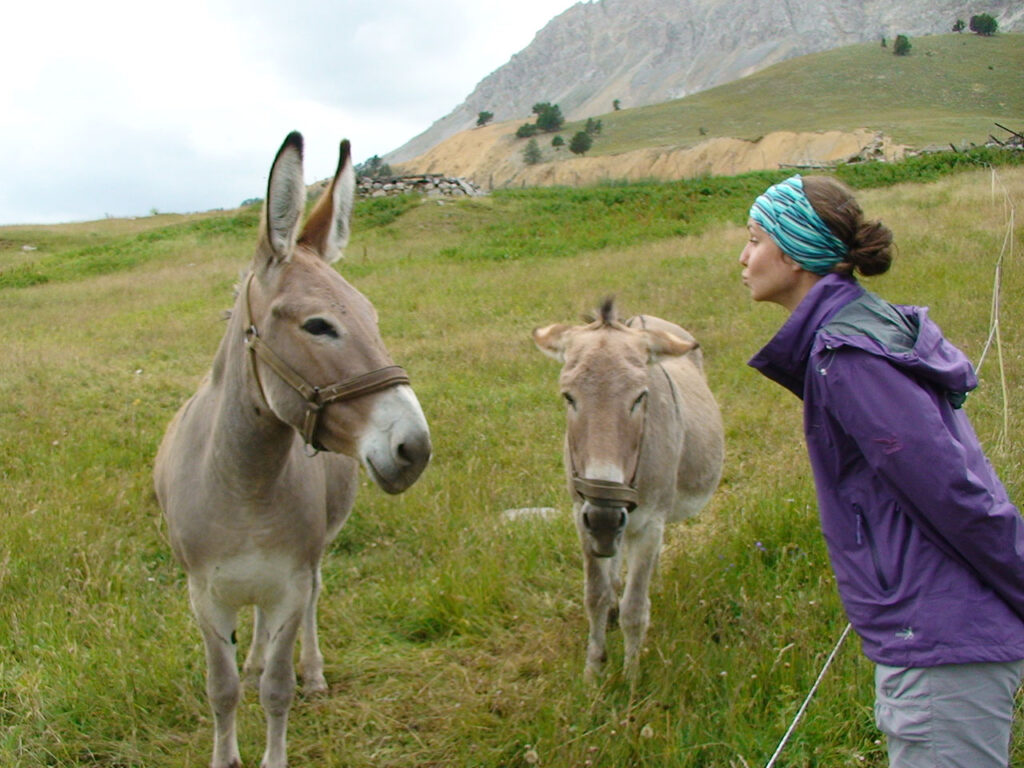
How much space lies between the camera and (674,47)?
507ft

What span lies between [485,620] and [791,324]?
A: 273cm

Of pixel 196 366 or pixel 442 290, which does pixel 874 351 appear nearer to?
pixel 196 366

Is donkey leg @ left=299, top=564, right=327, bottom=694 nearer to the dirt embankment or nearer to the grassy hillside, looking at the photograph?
the dirt embankment

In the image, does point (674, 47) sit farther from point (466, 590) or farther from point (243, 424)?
point (243, 424)

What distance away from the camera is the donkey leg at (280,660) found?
117 inches

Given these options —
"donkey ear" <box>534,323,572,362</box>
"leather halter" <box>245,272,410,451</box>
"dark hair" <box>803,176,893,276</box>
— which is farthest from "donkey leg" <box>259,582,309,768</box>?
"dark hair" <box>803,176,893,276</box>

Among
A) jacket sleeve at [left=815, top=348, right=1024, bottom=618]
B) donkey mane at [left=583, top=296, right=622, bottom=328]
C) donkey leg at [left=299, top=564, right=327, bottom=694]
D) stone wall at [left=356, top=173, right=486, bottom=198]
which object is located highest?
stone wall at [left=356, top=173, right=486, bottom=198]

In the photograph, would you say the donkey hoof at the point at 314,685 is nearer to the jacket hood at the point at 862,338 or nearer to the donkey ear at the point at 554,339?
the donkey ear at the point at 554,339

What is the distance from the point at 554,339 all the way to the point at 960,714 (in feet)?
7.44

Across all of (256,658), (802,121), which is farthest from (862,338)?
(802,121)

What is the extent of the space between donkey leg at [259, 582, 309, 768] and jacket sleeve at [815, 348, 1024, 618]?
2.26 meters

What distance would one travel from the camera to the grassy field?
312 centimetres

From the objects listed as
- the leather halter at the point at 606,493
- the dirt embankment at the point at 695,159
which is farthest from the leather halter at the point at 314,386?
the dirt embankment at the point at 695,159

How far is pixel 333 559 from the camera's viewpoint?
16.4ft
